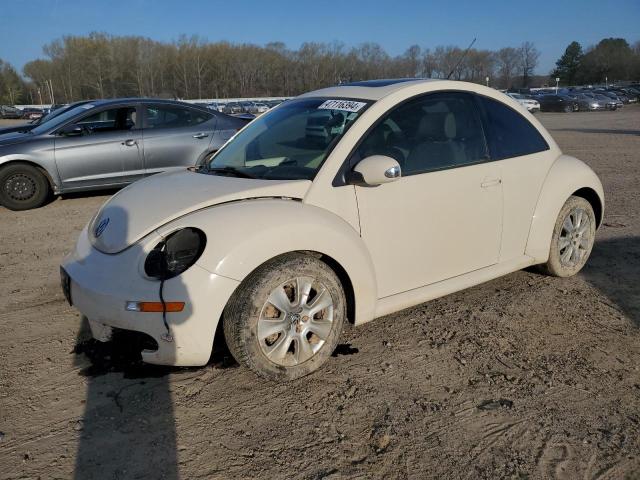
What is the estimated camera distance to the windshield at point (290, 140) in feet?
11.1

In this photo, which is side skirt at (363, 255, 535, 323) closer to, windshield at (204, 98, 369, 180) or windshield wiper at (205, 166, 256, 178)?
windshield at (204, 98, 369, 180)

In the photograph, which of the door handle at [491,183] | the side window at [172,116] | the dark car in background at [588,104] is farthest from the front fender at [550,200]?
the dark car in background at [588,104]

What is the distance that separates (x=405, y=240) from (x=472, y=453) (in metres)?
1.37

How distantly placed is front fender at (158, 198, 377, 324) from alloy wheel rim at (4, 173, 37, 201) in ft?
19.6

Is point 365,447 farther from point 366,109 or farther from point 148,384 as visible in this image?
point 366,109

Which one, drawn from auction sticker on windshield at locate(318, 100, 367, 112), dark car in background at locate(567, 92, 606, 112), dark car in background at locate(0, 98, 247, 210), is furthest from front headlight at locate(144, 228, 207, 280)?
dark car in background at locate(567, 92, 606, 112)

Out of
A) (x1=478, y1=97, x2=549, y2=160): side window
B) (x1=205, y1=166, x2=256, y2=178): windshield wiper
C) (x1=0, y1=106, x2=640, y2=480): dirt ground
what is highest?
(x1=478, y1=97, x2=549, y2=160): side window

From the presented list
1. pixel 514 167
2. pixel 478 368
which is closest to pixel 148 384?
pixel 478 368

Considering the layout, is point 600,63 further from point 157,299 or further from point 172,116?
point 157,299

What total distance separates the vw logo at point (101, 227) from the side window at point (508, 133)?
106 inches

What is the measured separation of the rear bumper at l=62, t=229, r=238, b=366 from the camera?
107 inches

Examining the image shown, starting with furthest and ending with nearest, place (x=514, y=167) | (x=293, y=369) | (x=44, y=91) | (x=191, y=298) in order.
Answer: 1. (x=44, y=91)
2. (x=514, y=167)
3. (x=293, y=369)
4. (x=191, y=298)

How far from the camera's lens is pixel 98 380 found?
10.3 ft

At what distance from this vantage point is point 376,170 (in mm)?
3111
